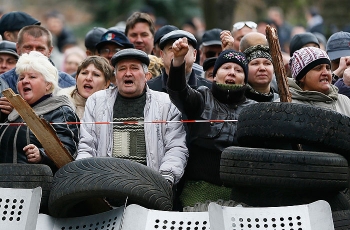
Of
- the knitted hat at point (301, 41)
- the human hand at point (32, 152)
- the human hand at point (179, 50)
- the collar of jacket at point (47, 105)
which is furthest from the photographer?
the knitted hat at point (301, 41)

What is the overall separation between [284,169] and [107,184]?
147 centimetres

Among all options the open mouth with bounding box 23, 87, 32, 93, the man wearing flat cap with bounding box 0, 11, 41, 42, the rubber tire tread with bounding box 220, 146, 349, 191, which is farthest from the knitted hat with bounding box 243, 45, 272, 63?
the man wearing flat cap with bounding box 0, 11, 41, 42

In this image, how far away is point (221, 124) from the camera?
26.8ft

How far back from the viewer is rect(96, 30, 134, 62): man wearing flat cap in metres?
10.6

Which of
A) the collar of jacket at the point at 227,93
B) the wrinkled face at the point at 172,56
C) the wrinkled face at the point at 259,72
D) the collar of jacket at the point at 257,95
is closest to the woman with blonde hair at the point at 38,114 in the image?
the wrinkled face at the point at 172,56

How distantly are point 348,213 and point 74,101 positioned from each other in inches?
131

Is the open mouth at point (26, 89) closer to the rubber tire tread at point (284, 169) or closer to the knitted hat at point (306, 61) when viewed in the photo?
the rubber tire tread at point (284, 169)

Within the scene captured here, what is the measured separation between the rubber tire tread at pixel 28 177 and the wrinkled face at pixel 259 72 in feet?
8.35

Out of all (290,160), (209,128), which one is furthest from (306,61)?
(290,160)

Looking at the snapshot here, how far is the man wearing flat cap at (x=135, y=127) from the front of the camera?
26.7 feet

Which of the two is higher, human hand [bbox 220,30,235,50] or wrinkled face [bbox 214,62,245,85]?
human hand [bbox 220,30,235,50]

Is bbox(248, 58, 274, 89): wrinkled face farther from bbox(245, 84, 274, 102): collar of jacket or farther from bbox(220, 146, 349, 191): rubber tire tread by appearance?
bbox(220, 146, 349, 191): rubber tire tread

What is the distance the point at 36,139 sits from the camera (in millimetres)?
8125

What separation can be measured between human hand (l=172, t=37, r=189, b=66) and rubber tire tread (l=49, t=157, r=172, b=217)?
0.99 metres
